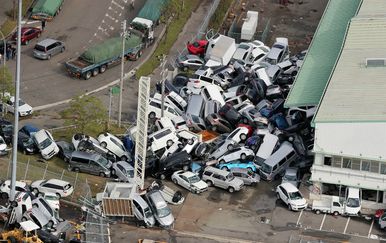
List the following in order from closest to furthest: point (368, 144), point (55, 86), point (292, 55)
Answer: point (368, 144) < point (55, 86) < point (292, 55)

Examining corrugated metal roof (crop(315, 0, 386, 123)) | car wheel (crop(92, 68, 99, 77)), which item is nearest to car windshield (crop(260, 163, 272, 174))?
corrugated metal roof (crop(315, 0, 386, 123))

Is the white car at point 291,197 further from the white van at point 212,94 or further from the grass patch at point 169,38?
the grass patch at point 169,38

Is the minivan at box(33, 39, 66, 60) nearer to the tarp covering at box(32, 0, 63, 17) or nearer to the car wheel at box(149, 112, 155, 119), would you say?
the tarp covering at box(32, 0, 63, 17)

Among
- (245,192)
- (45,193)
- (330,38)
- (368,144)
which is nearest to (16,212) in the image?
(45,193)

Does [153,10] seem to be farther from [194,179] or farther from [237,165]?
[194,179]

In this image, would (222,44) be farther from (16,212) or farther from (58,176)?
(16,212)

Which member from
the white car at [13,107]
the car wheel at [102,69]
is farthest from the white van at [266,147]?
the car wheel at [102,69]

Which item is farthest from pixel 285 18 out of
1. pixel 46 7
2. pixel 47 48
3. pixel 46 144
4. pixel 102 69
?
pixel 46 144
